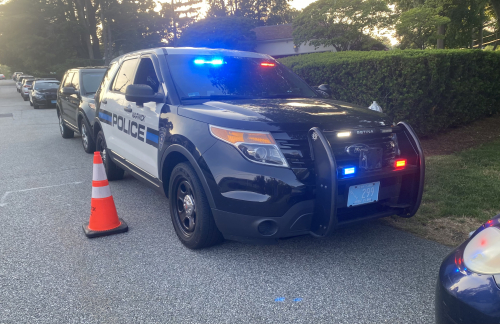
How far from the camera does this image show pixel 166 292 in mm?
3123

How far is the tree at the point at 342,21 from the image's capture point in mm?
18609

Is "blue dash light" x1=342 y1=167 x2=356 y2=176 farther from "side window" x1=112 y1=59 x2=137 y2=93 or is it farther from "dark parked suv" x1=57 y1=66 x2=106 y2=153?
"dark parked suv" x1=57 y1=66 x2=106 y2=153

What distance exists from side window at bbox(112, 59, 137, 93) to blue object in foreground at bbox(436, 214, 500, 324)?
4.28 m

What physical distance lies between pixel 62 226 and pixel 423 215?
13.1 ft

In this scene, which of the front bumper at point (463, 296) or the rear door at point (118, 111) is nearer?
the front bumper at point (463, 296)

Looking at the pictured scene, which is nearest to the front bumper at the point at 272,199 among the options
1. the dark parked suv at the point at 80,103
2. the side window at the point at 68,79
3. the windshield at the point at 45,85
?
the dark parked suv at the point at 80,103

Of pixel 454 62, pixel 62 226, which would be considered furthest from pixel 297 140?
pixel 454 62

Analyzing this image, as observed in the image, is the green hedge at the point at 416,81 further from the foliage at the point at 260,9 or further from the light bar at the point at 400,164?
the foliage at the point at 260,9

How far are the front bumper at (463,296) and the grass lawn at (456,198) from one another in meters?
2.24

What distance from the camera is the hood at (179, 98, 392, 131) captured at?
333 centimetres

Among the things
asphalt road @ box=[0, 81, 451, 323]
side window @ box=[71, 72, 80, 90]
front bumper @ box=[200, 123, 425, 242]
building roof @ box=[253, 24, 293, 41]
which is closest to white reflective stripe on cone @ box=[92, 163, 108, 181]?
asphalt road @ box=[0, 81, 451, 323]

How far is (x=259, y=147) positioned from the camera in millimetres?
3225

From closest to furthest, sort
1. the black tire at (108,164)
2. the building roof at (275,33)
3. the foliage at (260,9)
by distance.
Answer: the black tire at (108,164)
the building roof at (275,33)
the foliage at (260,9)

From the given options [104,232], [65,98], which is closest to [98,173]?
[104,232]
